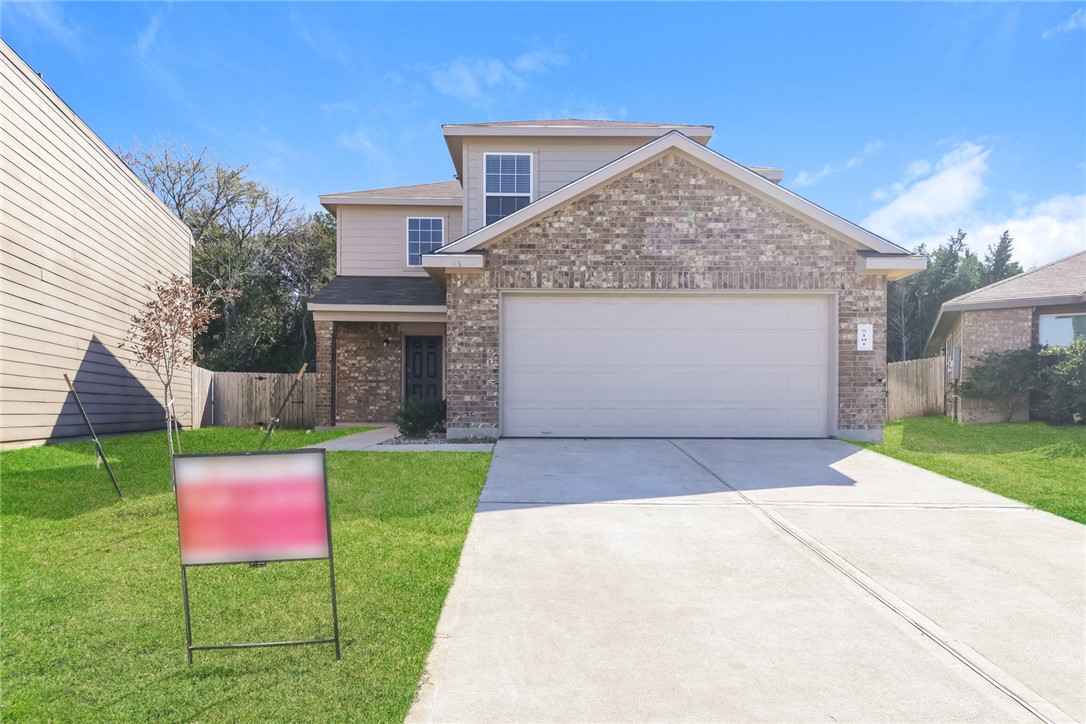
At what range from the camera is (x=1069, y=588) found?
13.9 ft

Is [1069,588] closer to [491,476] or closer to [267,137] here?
[491,476]

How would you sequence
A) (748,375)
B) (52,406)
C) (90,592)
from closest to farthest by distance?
1. (90,592)
2. (52,406)
3. (748,375)

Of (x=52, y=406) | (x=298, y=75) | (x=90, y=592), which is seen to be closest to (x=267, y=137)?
(x=298, y=75)

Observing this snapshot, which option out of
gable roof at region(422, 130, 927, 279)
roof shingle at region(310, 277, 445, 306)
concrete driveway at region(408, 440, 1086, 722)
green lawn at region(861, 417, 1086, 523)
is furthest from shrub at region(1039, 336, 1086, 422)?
roof shingle at region(310, 277, 445, 306)

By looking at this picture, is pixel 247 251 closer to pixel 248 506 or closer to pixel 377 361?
pixel 377 361

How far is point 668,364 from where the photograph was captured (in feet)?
36.0

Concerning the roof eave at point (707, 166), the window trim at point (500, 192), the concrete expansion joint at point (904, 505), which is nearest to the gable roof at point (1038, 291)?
the roof eave at point (707, 166)

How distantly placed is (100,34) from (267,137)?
11309mm

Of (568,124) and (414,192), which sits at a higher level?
(568,124)

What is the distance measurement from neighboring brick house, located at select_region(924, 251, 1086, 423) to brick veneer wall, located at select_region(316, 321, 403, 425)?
13934mm

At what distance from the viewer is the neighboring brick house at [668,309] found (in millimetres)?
10734

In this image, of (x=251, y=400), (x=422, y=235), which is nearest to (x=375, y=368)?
(x=422, y=235)

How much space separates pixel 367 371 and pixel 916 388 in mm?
14469

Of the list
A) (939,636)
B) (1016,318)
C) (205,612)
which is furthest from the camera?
(1016,318)
